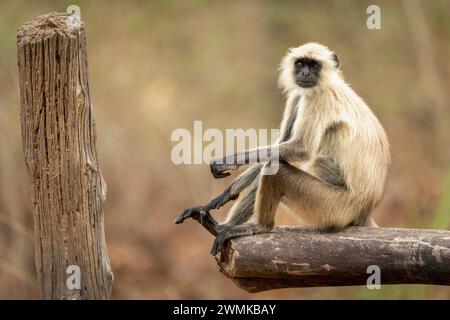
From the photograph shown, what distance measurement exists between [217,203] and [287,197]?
2.40 feet

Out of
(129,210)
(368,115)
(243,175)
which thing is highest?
(368,115)

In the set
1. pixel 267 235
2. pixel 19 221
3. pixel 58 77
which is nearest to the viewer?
pixel 58 77

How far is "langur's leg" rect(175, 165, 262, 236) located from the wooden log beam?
40cm

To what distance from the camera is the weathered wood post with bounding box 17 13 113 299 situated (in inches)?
231

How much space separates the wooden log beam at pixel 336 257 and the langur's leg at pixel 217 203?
396 millimetres

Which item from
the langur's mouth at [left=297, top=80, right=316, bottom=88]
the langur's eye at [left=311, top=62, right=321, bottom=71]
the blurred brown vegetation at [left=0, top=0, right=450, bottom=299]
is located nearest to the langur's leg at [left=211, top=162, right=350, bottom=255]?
the langur's mouth at [left=297, top=80, right=316, bottom=88]

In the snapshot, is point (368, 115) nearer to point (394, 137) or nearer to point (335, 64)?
point (335, 64)

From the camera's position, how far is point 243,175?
25.0 feet

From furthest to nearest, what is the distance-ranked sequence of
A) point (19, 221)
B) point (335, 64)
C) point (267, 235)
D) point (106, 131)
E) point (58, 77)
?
point (106, 131), point (19, 221), point (335, 64), point (267, 235), point (58, 77)

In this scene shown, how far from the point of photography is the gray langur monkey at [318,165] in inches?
274

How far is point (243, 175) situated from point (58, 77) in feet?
7.71

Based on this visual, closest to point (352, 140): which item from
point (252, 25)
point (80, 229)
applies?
point (80, 229)

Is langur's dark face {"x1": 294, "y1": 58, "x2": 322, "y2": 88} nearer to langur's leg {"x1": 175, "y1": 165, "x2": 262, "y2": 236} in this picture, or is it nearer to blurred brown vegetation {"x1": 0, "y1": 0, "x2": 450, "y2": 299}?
langur's leg {"x1": 175, "y1": 165, "x2": 262, "y2": 236}

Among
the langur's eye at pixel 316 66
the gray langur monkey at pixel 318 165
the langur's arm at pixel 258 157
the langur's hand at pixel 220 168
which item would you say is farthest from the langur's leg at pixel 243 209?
the langur's eye at pixel 316 66
